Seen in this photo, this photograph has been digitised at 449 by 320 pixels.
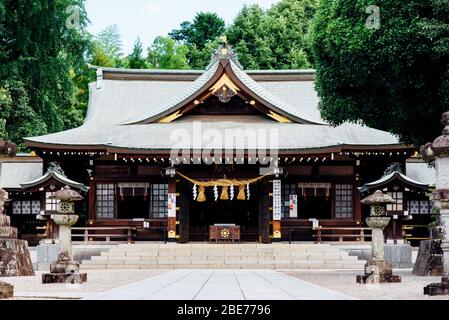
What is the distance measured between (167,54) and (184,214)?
3691 centimetres

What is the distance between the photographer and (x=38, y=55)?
36.2 meters

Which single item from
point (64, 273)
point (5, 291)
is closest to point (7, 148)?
point (5, 291)

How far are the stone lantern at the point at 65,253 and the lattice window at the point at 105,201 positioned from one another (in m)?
12.1

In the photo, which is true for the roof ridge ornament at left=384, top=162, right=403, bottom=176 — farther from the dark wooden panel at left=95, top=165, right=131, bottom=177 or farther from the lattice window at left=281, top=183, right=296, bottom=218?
the dark wooden panel at left=95, top=165, right=131, bottom=177

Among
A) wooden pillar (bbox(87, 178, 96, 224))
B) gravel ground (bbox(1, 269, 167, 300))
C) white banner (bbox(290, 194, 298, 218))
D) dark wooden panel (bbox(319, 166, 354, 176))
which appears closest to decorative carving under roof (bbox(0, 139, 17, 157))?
gravel ground (bbox(1, 269, 167, 300))

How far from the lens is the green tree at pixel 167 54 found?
207 feet

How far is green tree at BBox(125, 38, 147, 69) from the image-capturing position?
64250 millimetres

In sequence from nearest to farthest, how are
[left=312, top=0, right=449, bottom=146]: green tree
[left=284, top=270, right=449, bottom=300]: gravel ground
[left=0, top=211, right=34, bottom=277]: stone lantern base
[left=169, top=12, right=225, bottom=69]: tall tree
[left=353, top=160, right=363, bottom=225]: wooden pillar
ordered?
[left=284, top=270, right=449, bottom=300]: gravel ground
[left=312, top=0, right=449, bottom=146]: green tree
[left=0, top=211, right=34, bottom=277]: stone lantern base
[left=353, top=160, right=363, bottom=225]: wooden pillar
[left=169, top=12, right=225, bottom=69]: tall tree

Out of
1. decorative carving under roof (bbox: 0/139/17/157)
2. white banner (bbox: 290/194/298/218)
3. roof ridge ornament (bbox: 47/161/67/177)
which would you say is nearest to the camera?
decorative carving under roof (bbox: 0/139/17/157)

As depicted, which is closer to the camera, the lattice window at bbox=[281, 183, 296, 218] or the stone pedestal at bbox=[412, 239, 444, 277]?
the stone pedestal at bbox=[412, 239, 444, 277]

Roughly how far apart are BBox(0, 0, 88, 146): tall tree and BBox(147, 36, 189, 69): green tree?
22534 millimetres
